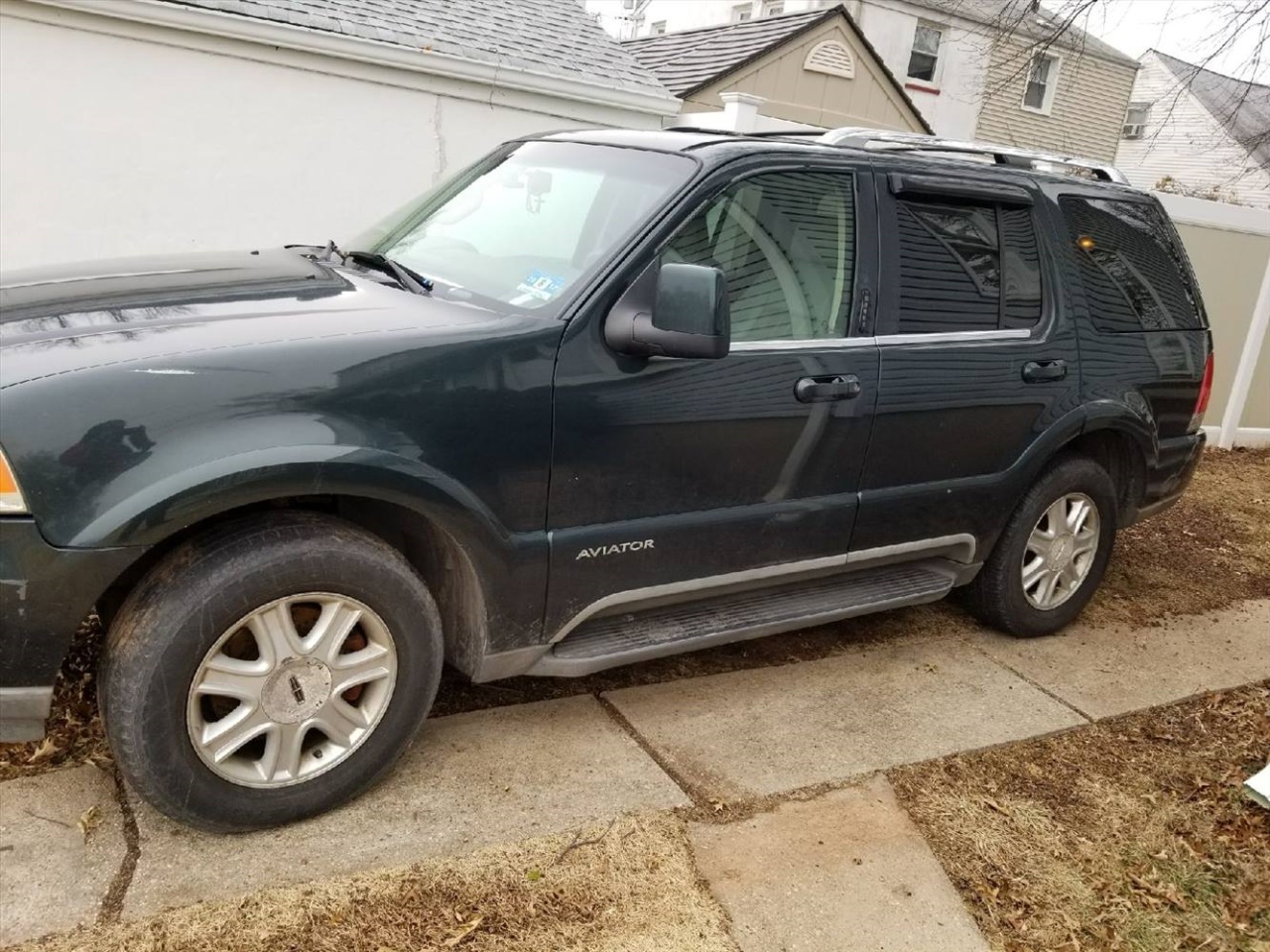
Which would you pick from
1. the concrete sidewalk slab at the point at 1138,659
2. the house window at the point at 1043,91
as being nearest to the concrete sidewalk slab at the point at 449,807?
the concrete sidewalk slab at the point at 1138,659

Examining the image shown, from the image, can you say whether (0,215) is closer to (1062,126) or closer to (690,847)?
(690,847)

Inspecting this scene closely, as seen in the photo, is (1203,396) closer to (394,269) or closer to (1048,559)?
(1048,559)

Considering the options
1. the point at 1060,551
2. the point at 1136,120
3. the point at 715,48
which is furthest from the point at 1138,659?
the point at 1136,120

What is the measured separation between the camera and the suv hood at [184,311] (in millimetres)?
2523

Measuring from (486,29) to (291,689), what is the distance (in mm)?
7372

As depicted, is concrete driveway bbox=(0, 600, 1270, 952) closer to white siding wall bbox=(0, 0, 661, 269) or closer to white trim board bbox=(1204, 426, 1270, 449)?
white siding wall bbox=(0, 0, 661, 269)

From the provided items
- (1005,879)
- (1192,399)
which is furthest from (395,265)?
(1192,399)

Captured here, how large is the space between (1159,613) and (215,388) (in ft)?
15.8

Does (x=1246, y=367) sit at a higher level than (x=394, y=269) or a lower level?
lower

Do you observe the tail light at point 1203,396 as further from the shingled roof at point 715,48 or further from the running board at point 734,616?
the shingled roof at point 715,48

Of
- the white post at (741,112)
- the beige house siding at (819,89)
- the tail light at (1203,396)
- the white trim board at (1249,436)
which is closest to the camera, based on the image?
the tail light at (1203,396)

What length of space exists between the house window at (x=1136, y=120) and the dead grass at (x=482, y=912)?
31591 mm

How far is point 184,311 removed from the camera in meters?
2.80

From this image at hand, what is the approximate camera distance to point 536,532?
3.05m
